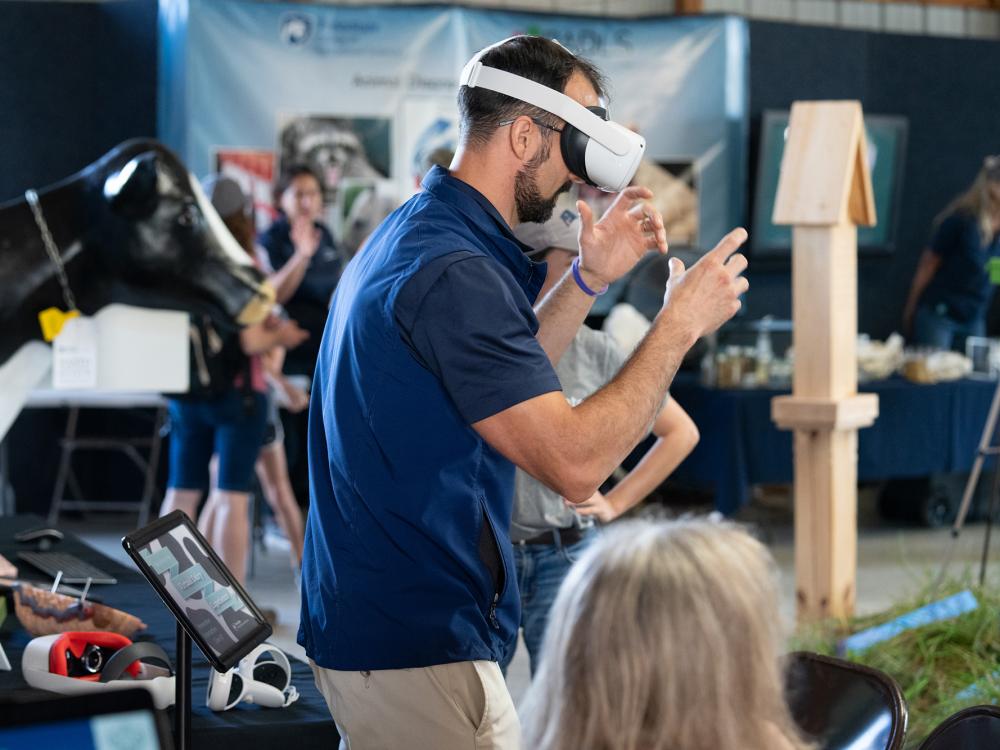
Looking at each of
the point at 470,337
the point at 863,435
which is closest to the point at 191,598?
the point at 470,337

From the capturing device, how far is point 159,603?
2.79m

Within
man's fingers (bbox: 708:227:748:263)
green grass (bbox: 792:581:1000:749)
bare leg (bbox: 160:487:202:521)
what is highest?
man's fingers (bbox: 708:227:748:263)

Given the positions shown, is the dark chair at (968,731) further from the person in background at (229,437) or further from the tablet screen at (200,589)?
the person in background at (229,437)

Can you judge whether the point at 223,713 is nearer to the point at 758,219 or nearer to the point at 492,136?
the point at 492,136

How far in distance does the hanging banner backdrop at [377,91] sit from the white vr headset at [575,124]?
17.7ft

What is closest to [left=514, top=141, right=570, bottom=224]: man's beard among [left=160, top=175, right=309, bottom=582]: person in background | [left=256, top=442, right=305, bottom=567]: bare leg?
[left=160, top=175, right=309, bottom=582]: person in background

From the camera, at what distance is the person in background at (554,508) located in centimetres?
267

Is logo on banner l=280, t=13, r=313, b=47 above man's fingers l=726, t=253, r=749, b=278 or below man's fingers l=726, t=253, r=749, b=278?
above

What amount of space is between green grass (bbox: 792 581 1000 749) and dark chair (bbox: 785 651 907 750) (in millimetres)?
1167

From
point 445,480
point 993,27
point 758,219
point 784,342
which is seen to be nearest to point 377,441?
point 445,480

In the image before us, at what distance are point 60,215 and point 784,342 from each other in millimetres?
5661

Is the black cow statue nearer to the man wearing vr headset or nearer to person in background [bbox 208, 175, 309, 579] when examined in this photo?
the man wearing vr headset

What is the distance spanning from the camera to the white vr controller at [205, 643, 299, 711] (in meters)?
2.01

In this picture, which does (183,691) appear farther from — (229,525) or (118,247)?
(229,525)
